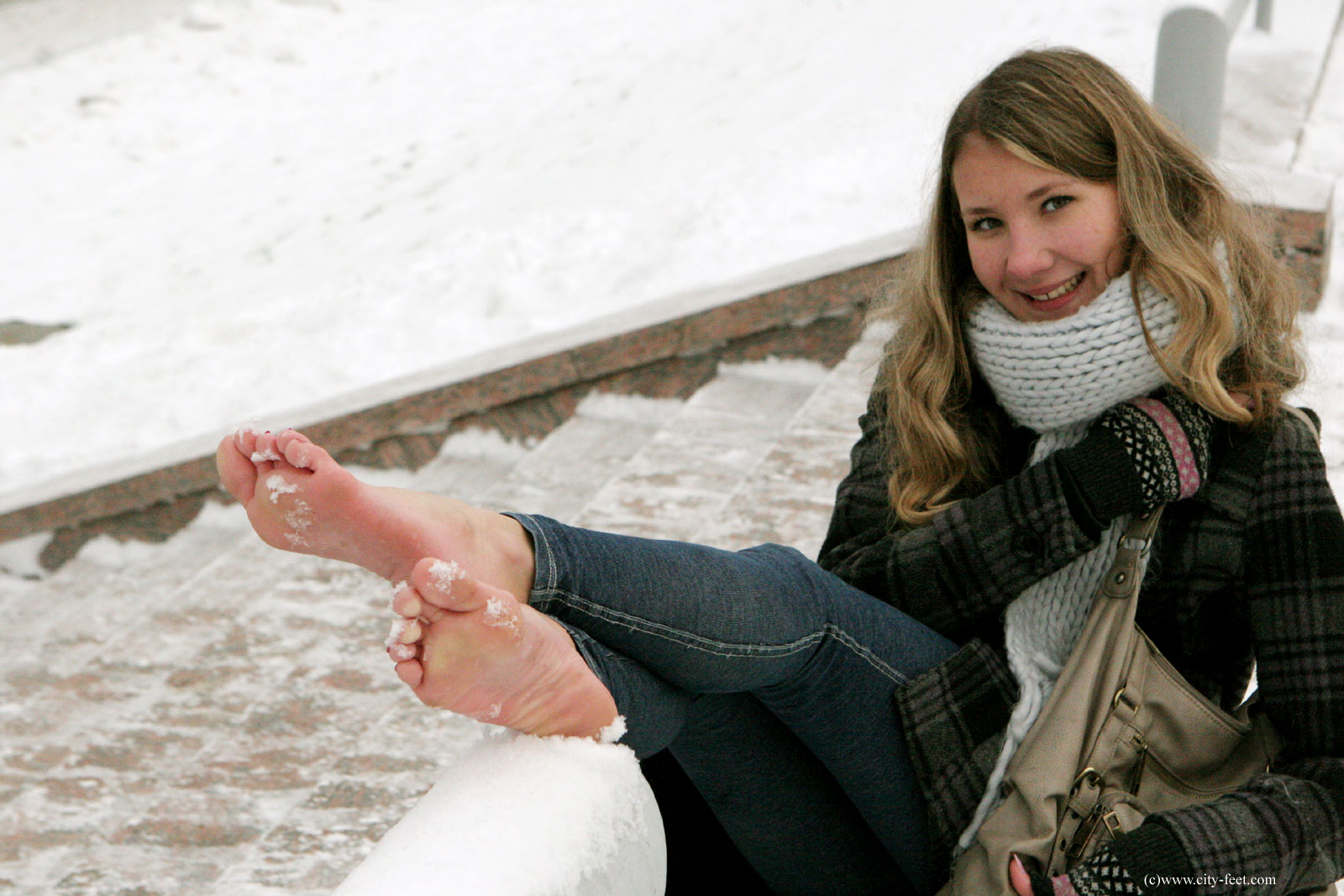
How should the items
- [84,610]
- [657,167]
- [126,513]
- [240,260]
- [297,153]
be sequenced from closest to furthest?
[84,610] < [126,513] < [657,167] < [240,260] < [297,153]

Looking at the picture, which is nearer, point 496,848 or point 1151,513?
point 496,848

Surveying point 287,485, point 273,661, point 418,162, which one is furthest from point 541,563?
point 418,162

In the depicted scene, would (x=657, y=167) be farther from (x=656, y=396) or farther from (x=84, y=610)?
(x=84, y=610)

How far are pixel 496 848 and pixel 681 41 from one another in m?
7.10

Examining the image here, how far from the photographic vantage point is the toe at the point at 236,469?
4.47 ft

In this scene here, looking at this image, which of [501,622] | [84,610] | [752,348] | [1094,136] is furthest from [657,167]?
[501,622]

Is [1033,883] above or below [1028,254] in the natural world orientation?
below

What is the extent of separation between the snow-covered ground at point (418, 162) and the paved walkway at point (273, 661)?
2.62ft

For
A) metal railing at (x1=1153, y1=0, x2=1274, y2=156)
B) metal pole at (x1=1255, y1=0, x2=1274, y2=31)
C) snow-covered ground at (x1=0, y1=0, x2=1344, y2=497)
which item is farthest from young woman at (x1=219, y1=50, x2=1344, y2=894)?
metal pole at (x1=1255, y1=0, x2=1274, y2=31)

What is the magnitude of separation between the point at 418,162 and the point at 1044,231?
19.6ft

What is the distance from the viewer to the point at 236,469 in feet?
4.48

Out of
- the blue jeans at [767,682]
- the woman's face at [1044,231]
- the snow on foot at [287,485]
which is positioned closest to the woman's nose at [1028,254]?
the woman's face at [1044,231]

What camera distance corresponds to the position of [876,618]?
5.32 feet

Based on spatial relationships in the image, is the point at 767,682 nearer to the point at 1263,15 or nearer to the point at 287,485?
the point at 287,485
